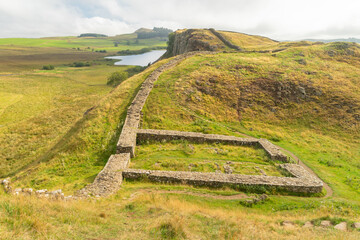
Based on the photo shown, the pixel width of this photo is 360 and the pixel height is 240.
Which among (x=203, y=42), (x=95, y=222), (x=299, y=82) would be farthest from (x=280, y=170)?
(x=203, y=42)

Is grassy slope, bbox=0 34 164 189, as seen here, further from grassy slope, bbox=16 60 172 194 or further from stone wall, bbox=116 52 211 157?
stone wall, bbox=116 52 211 157

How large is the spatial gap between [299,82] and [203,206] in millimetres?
32486

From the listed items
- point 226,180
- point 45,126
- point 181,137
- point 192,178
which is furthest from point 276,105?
point 45,126

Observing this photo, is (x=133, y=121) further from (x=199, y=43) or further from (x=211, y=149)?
(x=199, y=43)

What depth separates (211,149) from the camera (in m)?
19.0

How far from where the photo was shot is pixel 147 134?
65.3 ft

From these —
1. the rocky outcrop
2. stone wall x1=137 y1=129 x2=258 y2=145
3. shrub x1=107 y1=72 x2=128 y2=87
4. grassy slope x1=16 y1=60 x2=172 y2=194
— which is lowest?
grassy slope x1=16 y1=60 x2=172 y2=194

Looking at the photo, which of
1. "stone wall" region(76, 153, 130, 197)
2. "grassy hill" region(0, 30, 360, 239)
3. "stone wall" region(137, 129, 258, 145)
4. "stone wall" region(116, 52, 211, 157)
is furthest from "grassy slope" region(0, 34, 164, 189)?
"stone wall" region(137, 129, 258, 145)

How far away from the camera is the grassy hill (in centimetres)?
779

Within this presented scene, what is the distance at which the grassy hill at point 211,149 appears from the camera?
7793mm

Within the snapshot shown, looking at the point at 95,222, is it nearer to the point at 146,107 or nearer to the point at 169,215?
the point at 169,215

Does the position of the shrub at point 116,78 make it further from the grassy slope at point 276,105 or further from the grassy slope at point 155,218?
the grassy slope at point 155,218

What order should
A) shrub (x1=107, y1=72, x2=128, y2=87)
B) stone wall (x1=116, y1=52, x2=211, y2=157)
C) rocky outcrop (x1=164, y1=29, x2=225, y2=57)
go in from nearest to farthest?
stone wall (x1=116, y1=52, x2=211, y2=157) → rocky outcrop (x1=164, y1=29, x2=225, y2=57) → shrub (x1=107, y1=72, x2=128, y2=87)

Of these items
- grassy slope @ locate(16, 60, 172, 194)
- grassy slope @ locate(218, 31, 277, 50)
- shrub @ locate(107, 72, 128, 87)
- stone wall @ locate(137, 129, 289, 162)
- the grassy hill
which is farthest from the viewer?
grassy slope @ locate(218, 31, 277, 50)
